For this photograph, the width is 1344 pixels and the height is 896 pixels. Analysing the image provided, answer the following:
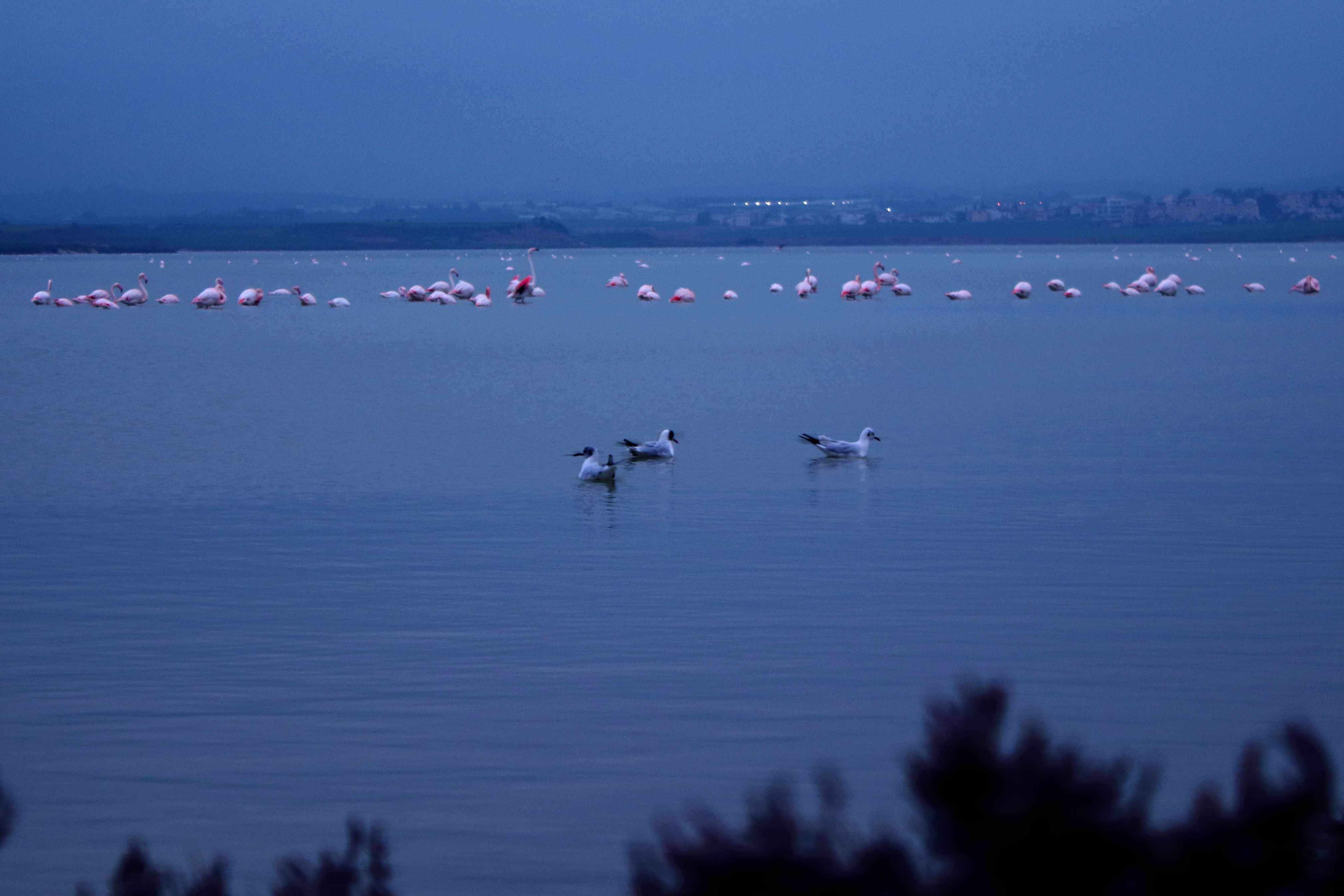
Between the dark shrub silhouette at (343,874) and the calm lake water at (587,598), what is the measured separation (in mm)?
2610

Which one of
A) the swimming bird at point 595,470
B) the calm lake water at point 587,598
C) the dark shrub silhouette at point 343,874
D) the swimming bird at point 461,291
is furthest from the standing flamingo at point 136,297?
the dark shrub silhouette at point 343,874

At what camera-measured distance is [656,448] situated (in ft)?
55.4

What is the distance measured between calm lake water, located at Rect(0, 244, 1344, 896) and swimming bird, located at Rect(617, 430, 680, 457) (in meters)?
0.35

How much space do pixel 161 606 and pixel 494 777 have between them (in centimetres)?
408

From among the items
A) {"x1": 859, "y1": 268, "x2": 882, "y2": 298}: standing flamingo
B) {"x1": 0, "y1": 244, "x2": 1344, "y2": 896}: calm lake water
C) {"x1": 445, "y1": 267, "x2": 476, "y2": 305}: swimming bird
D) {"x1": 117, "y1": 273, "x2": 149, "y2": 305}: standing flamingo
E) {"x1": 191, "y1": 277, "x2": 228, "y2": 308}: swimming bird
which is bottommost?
{"x1": 0, "y1": 244, "x2": 1344, "y2": 896}: calm lake water

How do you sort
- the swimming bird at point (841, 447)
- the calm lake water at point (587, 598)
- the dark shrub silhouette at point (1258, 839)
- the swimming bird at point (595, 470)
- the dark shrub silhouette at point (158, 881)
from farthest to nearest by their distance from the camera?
the swimming bird at point (841, 447) → the swimming bird at point (595, 470) → the calm lake water at point (587, 598) → the dark shrub silhouette at point (158, 881) → the dark shrub silhouette at point (1258, 839)

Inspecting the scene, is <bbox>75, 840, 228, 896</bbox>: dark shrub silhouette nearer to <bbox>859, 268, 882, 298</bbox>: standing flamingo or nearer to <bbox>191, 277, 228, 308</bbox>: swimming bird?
<bbox>191, 277, 228, 308</bbox>: swimming bird

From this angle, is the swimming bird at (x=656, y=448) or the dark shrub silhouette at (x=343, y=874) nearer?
the dark shrub silhouette at (x=343, y=874)

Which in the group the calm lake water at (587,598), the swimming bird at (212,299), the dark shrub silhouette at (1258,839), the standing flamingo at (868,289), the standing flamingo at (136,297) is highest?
the standing flamingo at (868,289)

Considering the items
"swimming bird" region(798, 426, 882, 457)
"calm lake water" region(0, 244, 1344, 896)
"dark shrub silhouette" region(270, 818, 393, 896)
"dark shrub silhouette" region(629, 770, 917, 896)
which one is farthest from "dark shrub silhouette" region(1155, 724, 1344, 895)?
"swimming bird" region(798, 426, 882, 457)

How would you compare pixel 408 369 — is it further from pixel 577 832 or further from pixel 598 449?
pixel 577 832

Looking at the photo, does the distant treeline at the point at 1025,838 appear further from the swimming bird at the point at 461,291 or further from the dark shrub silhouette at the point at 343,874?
the swimming bird at the point at 461,291

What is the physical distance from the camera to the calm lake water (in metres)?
6.95

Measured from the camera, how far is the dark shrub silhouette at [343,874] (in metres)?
3.25
